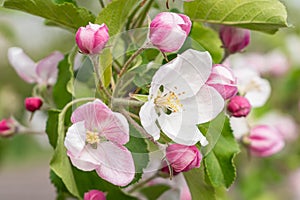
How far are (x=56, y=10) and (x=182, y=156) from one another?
10.1 inches

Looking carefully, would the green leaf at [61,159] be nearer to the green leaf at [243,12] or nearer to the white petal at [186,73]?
the white petal at [186,73]

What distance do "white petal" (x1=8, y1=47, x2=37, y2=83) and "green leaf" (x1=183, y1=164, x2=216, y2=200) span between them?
30 centimetres

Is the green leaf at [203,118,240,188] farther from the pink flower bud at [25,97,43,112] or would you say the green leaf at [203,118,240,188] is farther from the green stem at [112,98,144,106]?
the pink flower bud at [25,97,43,112]

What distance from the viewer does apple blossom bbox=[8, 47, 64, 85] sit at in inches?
36.5

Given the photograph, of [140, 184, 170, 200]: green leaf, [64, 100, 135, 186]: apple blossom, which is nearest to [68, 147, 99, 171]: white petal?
[64, 100, 135, 186]: apple blossom

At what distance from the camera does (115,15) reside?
74cm

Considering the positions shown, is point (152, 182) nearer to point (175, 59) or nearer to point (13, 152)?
point (175, 59)

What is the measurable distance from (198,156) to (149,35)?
15cm

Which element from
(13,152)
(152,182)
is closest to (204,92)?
(152,182)

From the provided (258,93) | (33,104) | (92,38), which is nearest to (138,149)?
(92,38)

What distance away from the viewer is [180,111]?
0.70 m

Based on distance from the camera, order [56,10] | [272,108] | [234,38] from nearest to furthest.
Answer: [56,10], [234,38], [272,108]

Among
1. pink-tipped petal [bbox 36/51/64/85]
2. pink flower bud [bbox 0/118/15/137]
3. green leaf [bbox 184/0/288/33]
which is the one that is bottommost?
pink flower bud [bbox 0/118/15/137]

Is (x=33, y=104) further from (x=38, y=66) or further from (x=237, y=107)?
(x=237, y=107)
